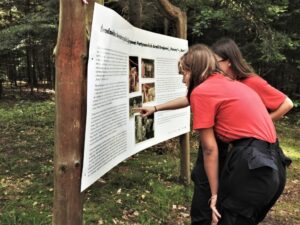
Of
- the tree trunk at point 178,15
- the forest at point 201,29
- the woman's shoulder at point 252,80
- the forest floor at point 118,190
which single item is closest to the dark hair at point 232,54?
the woman's shoulder at point 252,80

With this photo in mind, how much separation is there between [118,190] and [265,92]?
3.09 meters

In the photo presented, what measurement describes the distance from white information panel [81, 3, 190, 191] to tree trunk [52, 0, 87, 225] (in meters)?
0.08

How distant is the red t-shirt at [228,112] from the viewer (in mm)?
2979

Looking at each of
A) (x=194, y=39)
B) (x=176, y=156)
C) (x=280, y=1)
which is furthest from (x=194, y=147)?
(x=194, y=39)

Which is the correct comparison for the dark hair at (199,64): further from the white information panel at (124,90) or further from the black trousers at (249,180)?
the white information panel at (124,90)

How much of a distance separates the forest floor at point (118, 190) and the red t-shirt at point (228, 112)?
8.05ft

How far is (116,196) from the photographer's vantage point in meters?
5.89

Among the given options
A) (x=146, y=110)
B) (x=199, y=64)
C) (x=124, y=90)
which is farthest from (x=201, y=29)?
(x=199, y=64)

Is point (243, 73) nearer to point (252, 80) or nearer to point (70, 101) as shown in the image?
point (252, 80)

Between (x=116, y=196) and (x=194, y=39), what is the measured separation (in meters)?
15.5

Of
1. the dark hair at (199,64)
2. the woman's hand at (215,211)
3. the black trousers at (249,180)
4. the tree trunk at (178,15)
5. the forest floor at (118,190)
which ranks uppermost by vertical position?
the tree trunk at (178,15)

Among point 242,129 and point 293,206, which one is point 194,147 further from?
point 242,129

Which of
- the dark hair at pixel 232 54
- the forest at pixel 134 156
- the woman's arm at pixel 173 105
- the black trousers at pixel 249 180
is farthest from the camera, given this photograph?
the forest at pixel 134 156

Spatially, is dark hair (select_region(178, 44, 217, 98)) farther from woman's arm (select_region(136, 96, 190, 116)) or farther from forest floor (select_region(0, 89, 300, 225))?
forest floor (select_region(0, 89, 300, 225))
